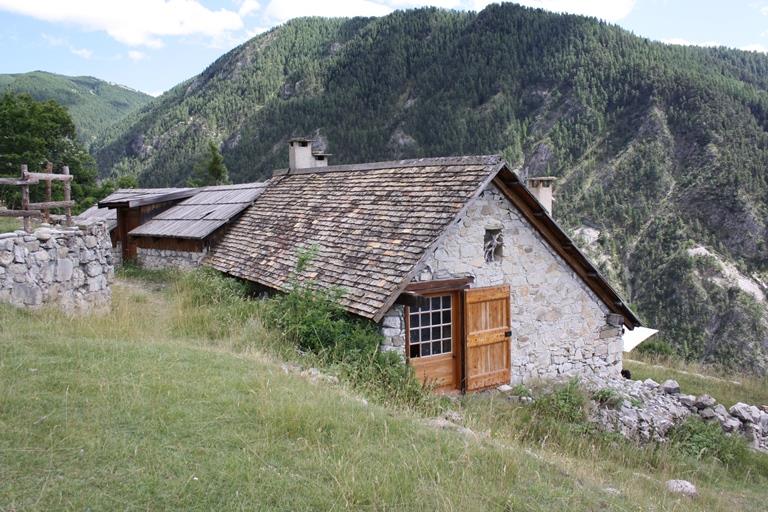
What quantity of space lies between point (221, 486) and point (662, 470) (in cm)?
619

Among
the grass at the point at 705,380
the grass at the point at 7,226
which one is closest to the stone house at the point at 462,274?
the grass at the point at 705,380

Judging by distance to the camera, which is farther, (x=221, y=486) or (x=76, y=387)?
(x=76, y=387)

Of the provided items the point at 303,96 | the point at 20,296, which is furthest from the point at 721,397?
the point at 303,96

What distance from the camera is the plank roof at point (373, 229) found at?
9.25m

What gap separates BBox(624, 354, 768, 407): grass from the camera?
13.6 m

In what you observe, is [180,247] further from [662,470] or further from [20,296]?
[662,470]

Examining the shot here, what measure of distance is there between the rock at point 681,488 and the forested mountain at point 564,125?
69.8ft

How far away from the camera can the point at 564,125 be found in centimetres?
7025

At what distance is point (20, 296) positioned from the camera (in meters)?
7.72

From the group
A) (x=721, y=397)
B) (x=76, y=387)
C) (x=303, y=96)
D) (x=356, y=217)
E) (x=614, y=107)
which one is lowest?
(x=721, y=397)

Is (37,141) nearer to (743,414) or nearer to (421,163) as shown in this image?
(421,163)

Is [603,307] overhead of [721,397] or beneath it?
overhead

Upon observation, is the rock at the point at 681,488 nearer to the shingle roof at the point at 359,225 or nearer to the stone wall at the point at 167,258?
the shingle roof at the point at 359,225

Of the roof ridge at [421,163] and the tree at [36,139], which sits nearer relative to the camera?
the roof ridge at [421,163]
